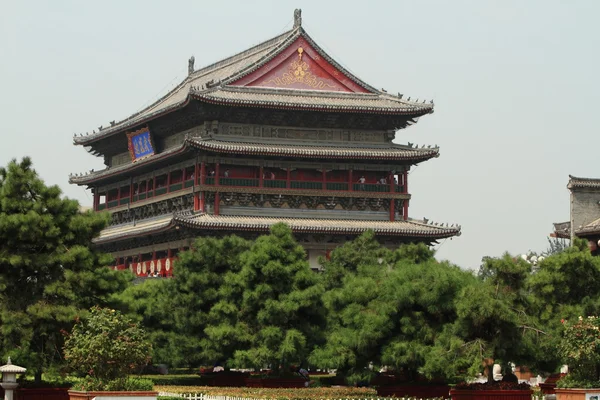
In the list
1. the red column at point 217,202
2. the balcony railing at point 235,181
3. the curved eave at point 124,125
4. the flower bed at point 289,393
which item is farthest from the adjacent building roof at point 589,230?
the curved eave at point 124,125

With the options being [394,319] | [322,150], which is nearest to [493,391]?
[394,319]

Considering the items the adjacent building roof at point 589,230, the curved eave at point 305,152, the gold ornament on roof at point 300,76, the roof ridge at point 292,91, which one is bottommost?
the adjacent building roof at point 589,230

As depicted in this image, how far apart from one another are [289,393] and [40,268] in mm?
9842

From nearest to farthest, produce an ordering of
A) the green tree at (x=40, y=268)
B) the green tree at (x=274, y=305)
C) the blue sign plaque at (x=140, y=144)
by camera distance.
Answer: the green tree at (x=40, y=268)
the green tree at (x=274, y=305)
the blue sign plaque at (x=140, y=144)

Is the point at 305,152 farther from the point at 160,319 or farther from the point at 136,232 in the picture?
the point at 160,319

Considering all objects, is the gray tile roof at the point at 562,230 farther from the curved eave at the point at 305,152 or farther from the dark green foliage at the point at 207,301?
the dark green foliage at the point at 207,301

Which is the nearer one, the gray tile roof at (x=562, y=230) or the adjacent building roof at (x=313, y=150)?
the gray tile roof at (x=562, y=230)

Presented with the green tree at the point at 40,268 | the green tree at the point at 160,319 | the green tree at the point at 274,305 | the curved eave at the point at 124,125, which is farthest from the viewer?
the curved eave at the point at 124,125

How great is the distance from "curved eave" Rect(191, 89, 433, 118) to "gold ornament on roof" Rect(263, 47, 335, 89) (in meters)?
2.88

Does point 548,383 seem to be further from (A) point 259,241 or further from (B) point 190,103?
(B) point 190,103

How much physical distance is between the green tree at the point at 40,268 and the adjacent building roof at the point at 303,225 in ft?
76.6

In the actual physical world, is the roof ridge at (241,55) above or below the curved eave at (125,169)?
above

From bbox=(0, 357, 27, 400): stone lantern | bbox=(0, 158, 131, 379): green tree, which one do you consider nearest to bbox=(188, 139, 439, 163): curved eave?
bbox=(0, 158, 131, 379): green tree

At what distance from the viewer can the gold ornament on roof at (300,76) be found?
236 feet
